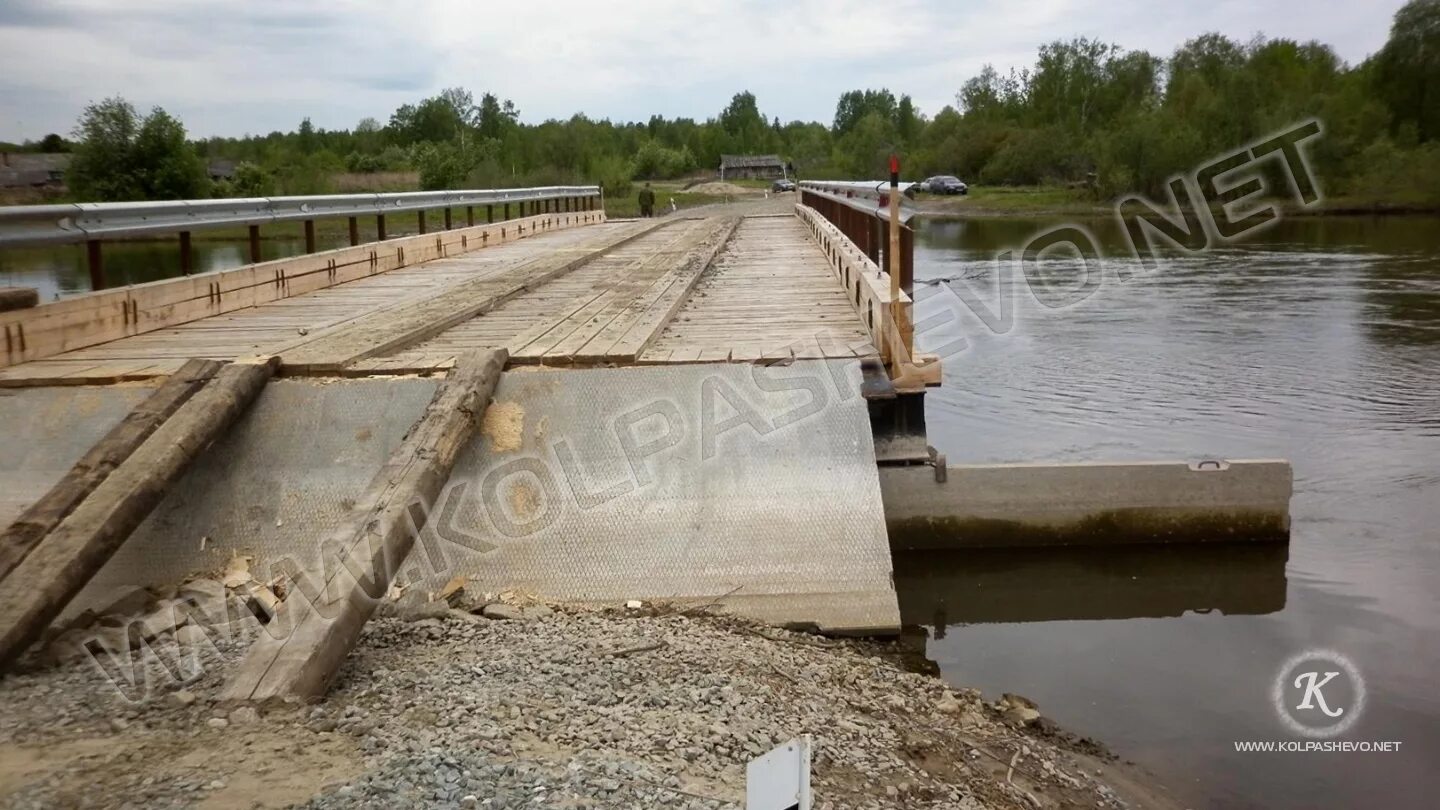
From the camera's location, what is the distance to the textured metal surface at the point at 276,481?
19.4 ft

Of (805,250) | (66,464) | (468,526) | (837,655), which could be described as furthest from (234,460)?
(805,250)

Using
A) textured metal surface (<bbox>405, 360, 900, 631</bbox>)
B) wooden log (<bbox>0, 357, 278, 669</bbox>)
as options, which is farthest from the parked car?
wooden log (<bbox>0, 357, 278, 669</bbox>)

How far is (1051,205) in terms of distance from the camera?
57.3m

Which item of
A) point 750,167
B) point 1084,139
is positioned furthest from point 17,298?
point 750,167

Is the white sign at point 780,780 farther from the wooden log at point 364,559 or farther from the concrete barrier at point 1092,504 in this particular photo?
the concrete barrier at point 1092,504

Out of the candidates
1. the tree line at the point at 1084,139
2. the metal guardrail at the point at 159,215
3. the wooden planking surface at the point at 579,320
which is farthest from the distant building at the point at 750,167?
the metal guardrail at the point at 159,215

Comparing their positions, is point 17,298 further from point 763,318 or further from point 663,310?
point 763,318

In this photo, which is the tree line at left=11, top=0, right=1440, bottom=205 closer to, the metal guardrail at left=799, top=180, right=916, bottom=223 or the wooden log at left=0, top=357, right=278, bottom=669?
the metal guardrail at left=799, top=180, right=916, bottom=223

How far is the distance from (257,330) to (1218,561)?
684 cm

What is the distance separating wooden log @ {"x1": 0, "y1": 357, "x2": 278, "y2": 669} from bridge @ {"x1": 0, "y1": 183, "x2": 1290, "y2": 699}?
1 cm

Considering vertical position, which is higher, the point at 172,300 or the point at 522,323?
the point at 172,300

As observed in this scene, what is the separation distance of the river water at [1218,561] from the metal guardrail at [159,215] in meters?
5.78

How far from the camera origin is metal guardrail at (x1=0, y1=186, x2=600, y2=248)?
733 centimetres

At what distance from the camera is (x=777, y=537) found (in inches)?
237
